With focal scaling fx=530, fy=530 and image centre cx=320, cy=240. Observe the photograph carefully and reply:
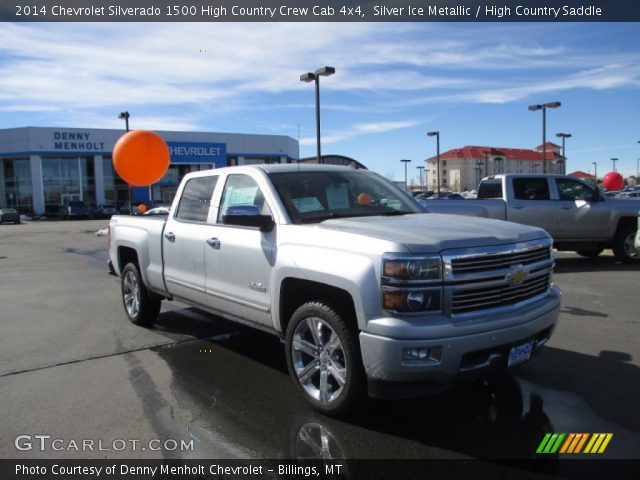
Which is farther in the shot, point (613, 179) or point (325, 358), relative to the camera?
point (613, 179)

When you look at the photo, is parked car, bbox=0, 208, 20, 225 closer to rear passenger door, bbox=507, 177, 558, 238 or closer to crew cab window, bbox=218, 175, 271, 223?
rear passenger door, bbox=507, 177, 558, 238

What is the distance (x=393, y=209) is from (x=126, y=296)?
13.0 ft

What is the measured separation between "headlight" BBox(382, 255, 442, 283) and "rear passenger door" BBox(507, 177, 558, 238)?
8229mm

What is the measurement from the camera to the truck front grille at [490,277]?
134 inches

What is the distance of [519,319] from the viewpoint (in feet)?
11.8

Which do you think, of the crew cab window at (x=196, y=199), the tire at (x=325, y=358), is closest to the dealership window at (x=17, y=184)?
the crew cab window at (x=196, y=199)

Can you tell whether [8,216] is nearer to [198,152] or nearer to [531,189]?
[198,152]

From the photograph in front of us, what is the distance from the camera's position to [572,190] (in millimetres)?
11328

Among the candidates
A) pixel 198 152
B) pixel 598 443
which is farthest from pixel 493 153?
pixel 598 443

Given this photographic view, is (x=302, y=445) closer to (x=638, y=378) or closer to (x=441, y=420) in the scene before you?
(x=441, y=420)

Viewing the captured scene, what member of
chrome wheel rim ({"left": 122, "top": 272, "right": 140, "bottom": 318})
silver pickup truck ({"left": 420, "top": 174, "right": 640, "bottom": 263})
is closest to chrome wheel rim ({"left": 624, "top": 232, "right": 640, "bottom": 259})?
silver pickup truck ({"left": 420, "top": 174, "right": 640, "bottom": 263})

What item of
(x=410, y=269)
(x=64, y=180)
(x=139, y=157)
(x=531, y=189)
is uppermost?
(x=64, y=180)

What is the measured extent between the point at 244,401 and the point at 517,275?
7.51 ft

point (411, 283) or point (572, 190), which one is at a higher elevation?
point (572, 190)
